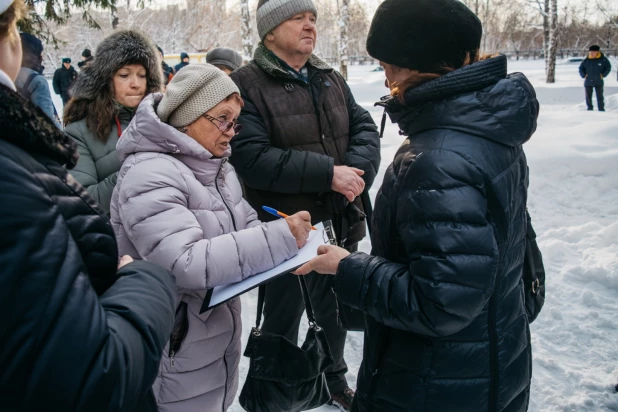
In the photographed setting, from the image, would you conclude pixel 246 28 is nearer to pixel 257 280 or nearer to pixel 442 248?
pixel 257 280

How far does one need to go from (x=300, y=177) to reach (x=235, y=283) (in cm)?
93

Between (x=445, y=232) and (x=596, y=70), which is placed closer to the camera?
(x=445, y=232)

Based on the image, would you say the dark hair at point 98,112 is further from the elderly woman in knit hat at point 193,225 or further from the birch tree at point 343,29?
the birch tree at point 343,29

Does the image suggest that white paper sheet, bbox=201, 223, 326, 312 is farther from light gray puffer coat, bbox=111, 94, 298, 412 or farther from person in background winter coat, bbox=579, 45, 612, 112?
person in background winter coat, bbox=579, 45, 612, 112

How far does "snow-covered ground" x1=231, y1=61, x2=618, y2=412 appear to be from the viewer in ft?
9.58

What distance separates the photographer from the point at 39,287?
806 mm

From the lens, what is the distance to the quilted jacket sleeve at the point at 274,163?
2.55 metres

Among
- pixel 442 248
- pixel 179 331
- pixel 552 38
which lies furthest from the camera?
pixel 552 38

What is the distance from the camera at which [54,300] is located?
818 millimetres

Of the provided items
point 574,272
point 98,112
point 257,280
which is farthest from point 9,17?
point 574,272

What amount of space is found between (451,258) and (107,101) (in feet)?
8.04

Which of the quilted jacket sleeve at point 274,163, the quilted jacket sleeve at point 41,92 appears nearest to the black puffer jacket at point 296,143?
the quilted jacket sleeve at point 274,163

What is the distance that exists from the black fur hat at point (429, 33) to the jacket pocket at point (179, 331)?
3.92 feet

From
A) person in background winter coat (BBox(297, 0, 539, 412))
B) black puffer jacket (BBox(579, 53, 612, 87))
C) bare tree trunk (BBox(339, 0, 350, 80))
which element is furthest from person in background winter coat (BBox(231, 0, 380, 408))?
bare tree trunk (BBox(339, 0, 350, 80))
